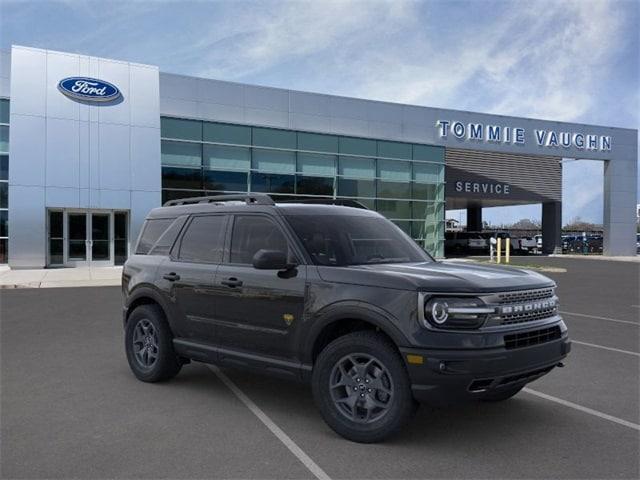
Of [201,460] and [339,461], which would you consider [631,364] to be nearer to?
[339,461]

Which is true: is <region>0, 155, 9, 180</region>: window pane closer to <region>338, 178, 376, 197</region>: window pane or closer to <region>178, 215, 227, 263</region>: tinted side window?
<region>338, 178, 376, 197</region>: window pane

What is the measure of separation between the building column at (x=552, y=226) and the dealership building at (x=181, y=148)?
724 cm

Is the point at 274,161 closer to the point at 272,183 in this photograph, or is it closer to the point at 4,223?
the point at 272,183

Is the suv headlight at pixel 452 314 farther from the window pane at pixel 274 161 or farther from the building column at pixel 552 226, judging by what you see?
the building column at pixel 552 226

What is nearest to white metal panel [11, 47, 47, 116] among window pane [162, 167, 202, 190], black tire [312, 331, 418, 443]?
window pane [162, 167, 202, 190]

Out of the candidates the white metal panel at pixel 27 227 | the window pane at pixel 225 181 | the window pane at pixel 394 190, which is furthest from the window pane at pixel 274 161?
the white metal panel at pixel 27 227

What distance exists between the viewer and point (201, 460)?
4.12m

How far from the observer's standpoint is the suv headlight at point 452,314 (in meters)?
4.21

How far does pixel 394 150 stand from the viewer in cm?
3098

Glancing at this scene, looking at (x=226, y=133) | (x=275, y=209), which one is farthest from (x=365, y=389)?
(x=226, y=133)

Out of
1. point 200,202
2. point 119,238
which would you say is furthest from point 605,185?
point 200,202

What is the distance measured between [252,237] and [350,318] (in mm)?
1473

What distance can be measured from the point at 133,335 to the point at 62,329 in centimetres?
374

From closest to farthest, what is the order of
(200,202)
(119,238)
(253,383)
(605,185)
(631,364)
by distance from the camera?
(253,383), (200,202), (631,364), (119,238), (605,185)
